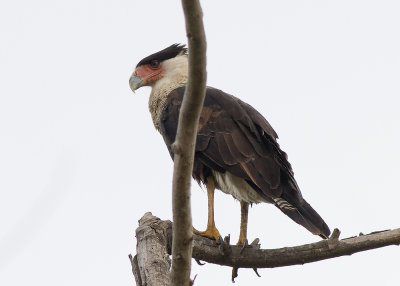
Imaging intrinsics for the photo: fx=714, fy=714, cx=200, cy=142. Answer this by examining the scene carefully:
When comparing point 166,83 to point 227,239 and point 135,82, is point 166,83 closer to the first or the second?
point 135,82

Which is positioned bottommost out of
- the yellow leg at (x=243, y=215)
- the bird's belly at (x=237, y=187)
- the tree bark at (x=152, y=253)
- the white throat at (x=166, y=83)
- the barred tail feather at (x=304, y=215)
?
the tree bark at (x=152, y=253)

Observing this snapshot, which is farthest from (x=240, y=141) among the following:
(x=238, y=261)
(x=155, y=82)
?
(x=155, y=82)

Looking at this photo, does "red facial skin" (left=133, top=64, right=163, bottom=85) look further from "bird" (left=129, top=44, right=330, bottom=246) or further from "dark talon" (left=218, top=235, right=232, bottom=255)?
"dark talon" (left=218, top=235, right=232, bottom=255)

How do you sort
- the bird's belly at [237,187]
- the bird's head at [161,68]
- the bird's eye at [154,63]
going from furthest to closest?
1. the bird's eye at [154,63]
2. the bird's head at [161,68]
3. the bird's belly at [237,187]

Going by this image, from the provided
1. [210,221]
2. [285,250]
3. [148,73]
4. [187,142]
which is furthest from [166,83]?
[187,142]

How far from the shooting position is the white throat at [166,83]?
19.0 feet

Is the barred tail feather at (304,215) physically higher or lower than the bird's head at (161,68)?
lower

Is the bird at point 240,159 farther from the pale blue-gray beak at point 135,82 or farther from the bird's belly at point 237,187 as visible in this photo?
the pale blue-gray beak at point 135,82

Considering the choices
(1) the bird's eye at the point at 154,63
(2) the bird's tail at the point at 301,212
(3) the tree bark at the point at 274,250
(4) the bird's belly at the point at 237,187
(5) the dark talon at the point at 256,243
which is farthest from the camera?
(1) the bird's eye at the point at 154,63

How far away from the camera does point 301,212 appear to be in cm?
457

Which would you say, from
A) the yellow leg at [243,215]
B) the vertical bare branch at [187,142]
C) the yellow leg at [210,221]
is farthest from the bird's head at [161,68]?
the vertical bare branch at [187,142]

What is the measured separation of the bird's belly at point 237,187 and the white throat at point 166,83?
2.77 feet

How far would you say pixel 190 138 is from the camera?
2738 millimetres

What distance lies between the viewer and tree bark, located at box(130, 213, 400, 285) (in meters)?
3.97
